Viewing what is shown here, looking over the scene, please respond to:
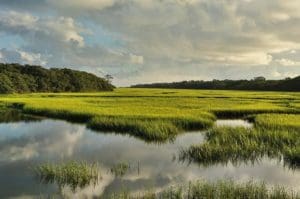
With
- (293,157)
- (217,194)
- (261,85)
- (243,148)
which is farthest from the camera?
(261,85)

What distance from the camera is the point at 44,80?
331ft

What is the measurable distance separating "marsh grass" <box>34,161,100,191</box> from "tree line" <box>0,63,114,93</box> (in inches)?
2752

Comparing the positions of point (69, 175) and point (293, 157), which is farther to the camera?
point (293, 157)

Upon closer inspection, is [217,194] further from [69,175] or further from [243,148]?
[243,148]

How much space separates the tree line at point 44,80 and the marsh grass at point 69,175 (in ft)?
229

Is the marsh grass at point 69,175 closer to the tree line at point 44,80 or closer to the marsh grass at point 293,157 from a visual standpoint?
the marsh grass at point 293,157

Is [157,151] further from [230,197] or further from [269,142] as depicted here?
[230,197]

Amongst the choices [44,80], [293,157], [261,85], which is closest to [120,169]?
[293,157]

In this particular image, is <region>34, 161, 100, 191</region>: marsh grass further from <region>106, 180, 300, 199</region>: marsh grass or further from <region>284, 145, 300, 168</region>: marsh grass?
<region>284, 145, 300, 168</region>: marsh grass

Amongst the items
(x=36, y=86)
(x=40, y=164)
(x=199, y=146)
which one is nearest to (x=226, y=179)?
(x=199, y=146)

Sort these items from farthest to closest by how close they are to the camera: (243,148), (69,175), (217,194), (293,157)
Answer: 1. (243,148)
2. (293,157)
3. (69,175)
4. (217,194)

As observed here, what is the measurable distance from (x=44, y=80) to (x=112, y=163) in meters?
88.2

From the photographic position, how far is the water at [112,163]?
12.6 m

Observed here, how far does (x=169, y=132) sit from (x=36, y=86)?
77.6 meters
